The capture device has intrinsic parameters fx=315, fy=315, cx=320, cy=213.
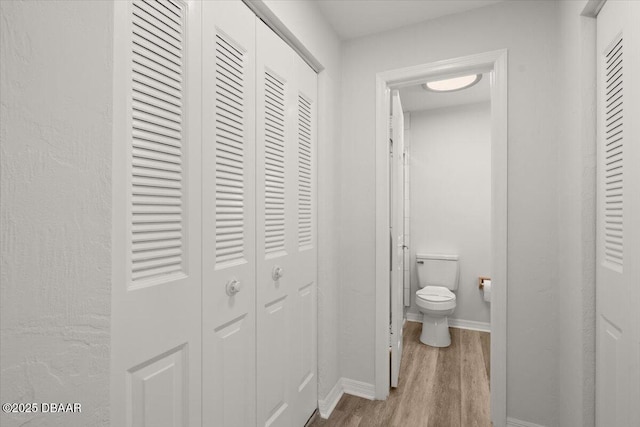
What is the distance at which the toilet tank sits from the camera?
11.4 feet

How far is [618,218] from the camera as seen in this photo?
3.76ft

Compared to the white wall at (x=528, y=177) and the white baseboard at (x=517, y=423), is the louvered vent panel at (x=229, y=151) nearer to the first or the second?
the white wall at (x=528, y=177)

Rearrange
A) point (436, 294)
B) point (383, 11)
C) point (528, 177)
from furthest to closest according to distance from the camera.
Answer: point (436, 294)
point (383, 11)
point (528, 177)

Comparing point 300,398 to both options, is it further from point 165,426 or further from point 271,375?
point 165,426

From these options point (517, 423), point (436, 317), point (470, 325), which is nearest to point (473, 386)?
point (517, 423)

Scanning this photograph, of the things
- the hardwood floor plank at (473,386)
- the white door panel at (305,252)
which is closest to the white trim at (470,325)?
the hardwood floor plank at (473,386)

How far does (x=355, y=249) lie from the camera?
84.7 inches

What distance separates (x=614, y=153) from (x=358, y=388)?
189cm

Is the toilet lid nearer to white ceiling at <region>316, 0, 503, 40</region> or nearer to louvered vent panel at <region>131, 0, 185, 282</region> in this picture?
white ceiling at <region>316, 0, 503, 40</region>

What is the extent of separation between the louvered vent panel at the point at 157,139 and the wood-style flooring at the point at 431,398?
1.50 m

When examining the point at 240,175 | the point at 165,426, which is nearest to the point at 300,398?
the point at 165,426

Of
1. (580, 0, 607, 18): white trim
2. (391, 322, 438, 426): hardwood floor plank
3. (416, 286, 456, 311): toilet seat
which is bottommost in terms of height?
(391, 322, 438, 426): hardwood floor plank

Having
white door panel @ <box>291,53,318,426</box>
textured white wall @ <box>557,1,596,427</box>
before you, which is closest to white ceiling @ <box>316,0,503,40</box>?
white door panel @ <box>291,53,318,426</box>

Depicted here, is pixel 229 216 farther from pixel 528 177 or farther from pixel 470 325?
pixel 470 325
